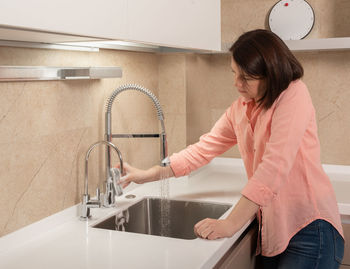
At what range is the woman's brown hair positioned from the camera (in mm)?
1527

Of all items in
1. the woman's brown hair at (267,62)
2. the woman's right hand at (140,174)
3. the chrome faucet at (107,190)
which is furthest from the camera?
the woman's right hand at (140,174)

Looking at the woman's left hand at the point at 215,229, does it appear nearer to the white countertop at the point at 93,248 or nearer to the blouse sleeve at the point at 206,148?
the white countertop at the point at 93,248

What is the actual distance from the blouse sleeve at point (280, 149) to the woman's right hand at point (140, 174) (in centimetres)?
48

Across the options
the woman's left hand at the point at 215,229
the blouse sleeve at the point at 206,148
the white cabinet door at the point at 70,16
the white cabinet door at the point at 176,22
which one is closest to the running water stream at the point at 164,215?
the blouse sleeve at the point at 206,148

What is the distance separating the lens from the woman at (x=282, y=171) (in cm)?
148

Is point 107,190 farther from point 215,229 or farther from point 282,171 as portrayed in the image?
point 282,171

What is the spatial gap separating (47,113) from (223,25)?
4.51ft

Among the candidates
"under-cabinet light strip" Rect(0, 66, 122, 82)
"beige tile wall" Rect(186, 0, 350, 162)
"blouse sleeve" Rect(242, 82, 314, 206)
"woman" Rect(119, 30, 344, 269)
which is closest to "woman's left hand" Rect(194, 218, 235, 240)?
"woman" Rect(119, 30, 344, 269)

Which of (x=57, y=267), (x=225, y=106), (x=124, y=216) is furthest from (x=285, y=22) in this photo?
(x=57, y=267)

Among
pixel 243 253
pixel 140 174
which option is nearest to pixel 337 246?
→ pixel 243 253

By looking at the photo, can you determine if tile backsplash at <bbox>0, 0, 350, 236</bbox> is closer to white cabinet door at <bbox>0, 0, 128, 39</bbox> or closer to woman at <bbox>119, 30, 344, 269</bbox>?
white cabinet door at <bbox>0, 0, 128, 39</bbox>

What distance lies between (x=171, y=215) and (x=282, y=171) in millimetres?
644

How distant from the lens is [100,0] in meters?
1.12

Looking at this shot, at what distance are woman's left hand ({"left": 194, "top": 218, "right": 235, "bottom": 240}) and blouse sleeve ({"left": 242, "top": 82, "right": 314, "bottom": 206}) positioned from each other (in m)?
0.11
